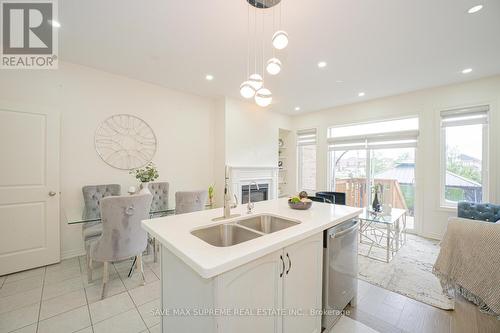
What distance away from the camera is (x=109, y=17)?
2.09 m

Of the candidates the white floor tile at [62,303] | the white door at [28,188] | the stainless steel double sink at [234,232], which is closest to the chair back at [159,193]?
the white door at [28,188]

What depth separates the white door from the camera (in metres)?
2.44

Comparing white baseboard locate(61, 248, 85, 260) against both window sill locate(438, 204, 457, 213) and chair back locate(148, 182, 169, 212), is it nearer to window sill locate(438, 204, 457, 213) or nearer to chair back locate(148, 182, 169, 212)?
chair back locate(148, 182, 169, 212)

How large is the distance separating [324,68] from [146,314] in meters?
3.82

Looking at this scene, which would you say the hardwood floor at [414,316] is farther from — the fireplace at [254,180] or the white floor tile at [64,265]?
the white floor tile at [64,265]

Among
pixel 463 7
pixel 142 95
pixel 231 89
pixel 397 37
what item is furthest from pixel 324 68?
pixel 142 95

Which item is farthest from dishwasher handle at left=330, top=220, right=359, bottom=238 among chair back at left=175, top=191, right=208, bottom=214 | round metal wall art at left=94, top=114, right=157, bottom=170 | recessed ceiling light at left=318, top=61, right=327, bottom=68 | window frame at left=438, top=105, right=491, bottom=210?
round metal wall art at left=94, top=114, right=157, bottom=170

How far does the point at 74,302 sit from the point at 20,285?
0.89m

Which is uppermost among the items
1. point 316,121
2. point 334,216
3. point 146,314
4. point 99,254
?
point 316,121

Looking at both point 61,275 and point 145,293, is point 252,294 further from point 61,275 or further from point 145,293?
point 61,275

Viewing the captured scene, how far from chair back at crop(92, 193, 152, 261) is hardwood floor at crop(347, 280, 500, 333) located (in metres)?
2.32

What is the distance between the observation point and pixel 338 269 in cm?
171

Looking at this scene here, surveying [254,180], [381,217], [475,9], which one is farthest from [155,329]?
[475,9]

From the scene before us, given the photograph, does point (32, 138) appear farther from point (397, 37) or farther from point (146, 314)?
point (397, 37)
